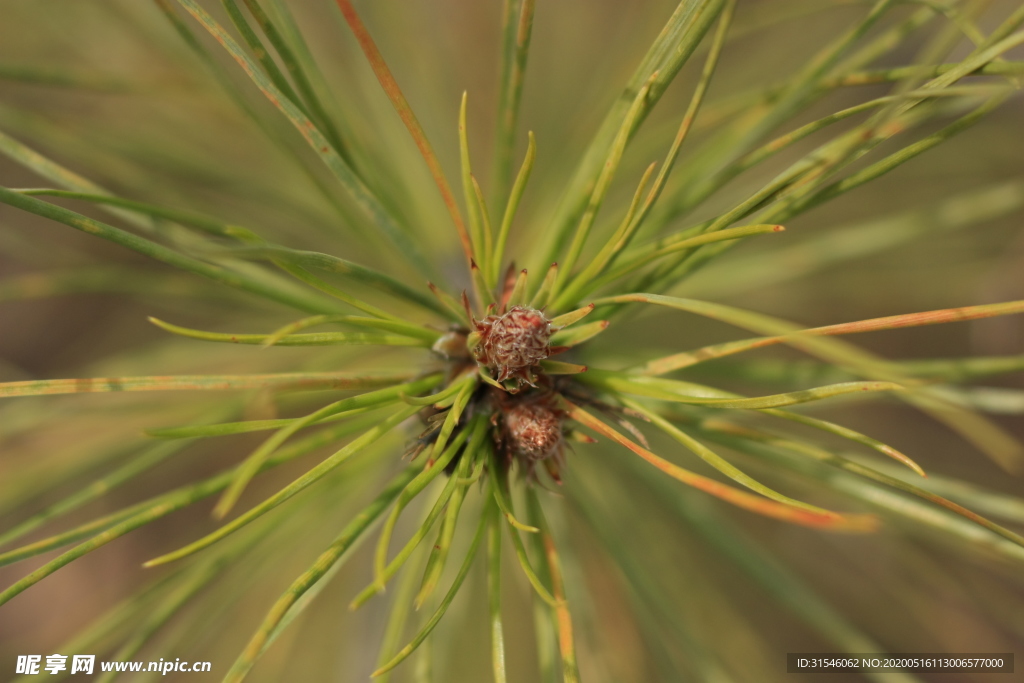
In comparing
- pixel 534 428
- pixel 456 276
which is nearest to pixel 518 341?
pixel 534 428

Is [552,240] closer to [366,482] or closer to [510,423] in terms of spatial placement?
[510,423]

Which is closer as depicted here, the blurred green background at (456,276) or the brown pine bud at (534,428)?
the brown pine bud at (534,428)

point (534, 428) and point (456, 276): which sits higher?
point (456, 276)

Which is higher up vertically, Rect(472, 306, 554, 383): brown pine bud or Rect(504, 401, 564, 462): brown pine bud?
Rect(472, 306, 554, 383): brown pine bud

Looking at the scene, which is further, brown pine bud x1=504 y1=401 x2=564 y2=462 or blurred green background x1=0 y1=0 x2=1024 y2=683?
blurred green background x1=0 y1=0 x2=1024 y2=683

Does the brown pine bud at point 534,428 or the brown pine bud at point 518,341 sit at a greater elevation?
the brown pine bud at point 518,341

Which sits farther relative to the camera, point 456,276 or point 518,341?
point 456,276

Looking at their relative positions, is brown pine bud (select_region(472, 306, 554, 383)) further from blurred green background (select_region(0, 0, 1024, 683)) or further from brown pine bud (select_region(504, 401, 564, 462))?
blurred green background (select_region(0, 0, 1024, 683))

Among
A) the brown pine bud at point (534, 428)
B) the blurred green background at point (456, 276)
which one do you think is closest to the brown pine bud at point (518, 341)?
the brown pine bud at point (534, 428)

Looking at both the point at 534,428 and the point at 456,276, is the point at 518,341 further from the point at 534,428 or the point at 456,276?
the point at 456,276

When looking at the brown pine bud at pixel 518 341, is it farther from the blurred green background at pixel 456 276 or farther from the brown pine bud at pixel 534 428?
the blurred green background at pixel 456 276

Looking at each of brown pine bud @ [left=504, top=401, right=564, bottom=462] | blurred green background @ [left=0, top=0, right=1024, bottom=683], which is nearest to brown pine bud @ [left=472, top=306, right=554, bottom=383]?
brown pine bud @ [left=504, top=401, right=564, bottom=462]

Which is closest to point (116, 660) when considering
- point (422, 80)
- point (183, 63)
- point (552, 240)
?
point (552, 240)
